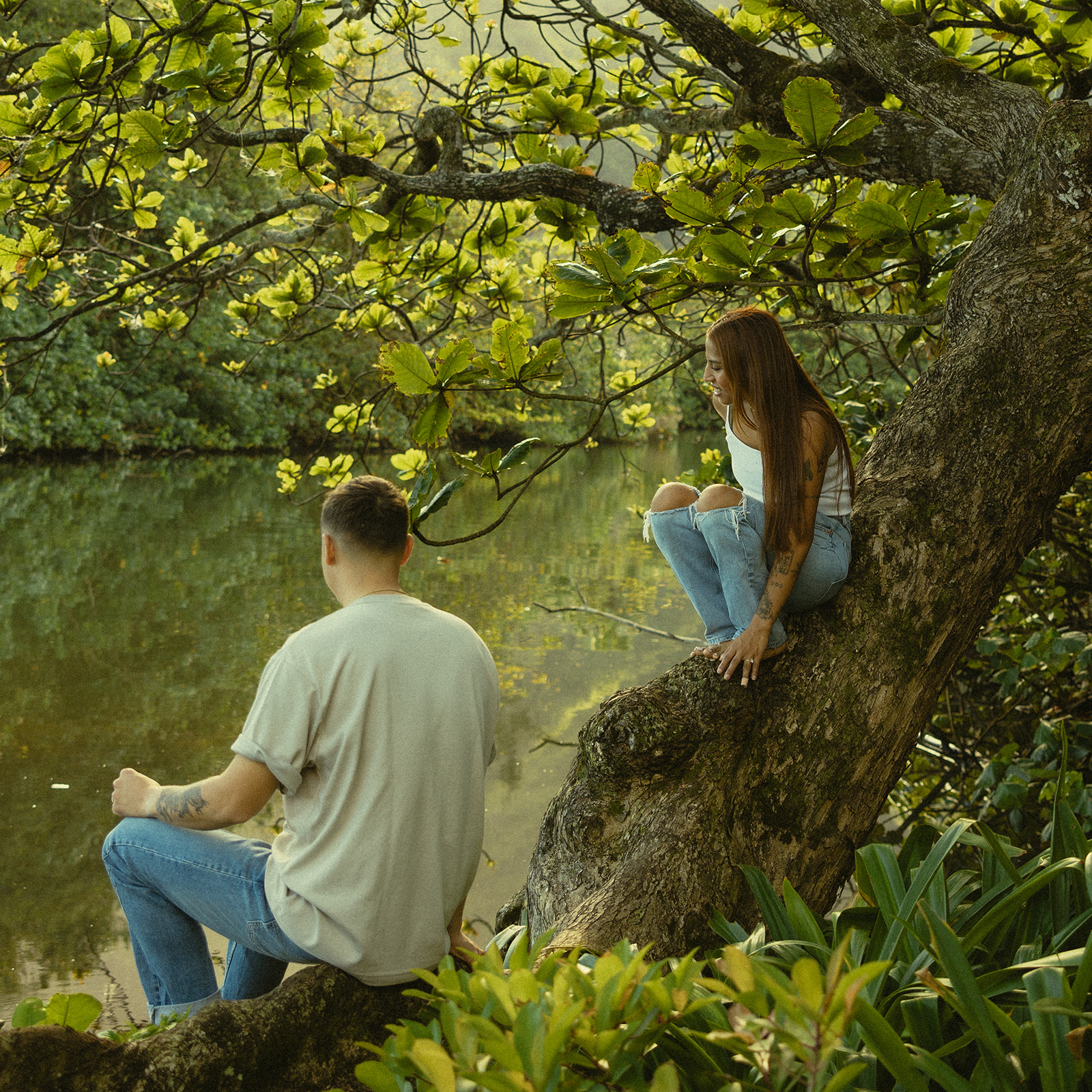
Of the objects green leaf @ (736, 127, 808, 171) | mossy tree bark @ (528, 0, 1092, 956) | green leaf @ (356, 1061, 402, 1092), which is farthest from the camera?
green leaf @ (736, 127, 808, 171)

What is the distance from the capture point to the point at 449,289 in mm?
3744

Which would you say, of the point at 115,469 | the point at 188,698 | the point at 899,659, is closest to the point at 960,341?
the point at 899,659

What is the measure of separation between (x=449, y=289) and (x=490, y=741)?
2263mm

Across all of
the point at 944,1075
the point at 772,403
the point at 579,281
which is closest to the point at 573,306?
the point at 579,281

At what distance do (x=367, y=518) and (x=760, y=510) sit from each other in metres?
0.93

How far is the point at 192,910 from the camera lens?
2096 millimetres

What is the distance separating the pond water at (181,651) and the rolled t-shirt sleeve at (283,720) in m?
1.79

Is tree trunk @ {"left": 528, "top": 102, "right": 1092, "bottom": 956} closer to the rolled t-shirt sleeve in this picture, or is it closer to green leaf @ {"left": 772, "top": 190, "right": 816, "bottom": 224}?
green leaf @ {"left": 772, "top": 190, "right": 816, "bottom": 224}

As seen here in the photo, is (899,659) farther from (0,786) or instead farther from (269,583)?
(269,583)

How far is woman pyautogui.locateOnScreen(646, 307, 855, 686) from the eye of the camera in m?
1.92

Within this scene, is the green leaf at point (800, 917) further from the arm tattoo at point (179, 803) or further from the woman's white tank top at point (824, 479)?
the arm tattoo at point (179, 803)

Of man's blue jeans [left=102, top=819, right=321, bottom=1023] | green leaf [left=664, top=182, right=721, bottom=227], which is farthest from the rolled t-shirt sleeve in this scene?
green leaf [left=664, top=182, right=721, bottom=227]

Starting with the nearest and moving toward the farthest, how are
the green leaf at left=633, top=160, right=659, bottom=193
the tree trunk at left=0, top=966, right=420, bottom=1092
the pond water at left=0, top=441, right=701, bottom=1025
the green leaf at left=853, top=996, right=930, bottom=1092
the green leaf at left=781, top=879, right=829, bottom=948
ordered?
the green leaf at left=853, top=996, right=930, bottom=1092
the tree trunk at left=0, top=966, right=420, bottom=1092
the green leaf at left=781, top=879, right=829, bottom=948
the green leaf at left=633, top=160, right=659, bottom=193
the pond water at left=0, top=441, right=701, bottom=1025

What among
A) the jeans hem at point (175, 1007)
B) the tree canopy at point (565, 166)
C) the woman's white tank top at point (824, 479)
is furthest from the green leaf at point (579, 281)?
the jeans hem at point (175, 1007)
